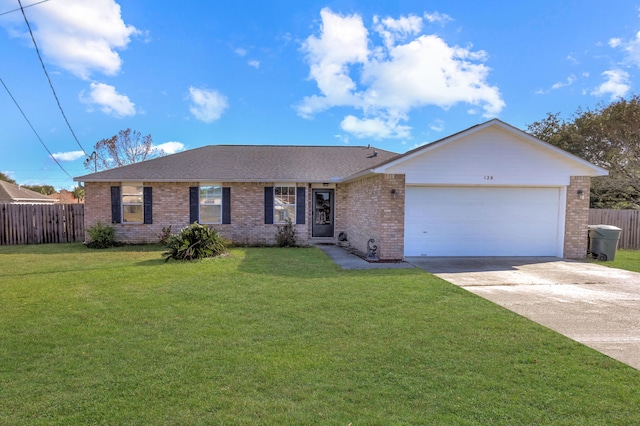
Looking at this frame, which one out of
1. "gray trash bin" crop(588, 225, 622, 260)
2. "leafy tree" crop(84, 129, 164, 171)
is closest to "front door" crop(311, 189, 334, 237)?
"gray trash bin" crop(588, 225, 622, 260)

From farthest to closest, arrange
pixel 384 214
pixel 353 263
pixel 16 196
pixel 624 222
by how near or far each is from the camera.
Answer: pixel 16 196 < pixel 624 222 < pixel 384 214 < pixel 353 263

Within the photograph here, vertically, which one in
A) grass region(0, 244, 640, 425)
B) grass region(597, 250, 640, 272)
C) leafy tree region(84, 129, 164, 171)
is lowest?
grass region(597, 250, 640, 272)

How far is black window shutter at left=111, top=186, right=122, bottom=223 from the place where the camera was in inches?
532

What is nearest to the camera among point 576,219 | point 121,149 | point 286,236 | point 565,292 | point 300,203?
point 565,292

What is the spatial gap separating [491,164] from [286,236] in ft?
24.6

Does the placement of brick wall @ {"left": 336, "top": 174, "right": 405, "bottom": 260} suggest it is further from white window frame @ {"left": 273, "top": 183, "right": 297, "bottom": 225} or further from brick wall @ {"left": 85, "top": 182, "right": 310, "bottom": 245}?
brick wall @ {"left": 85, "top": 182, "right": 310, "bottom": 245}

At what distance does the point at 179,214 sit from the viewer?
1364 centimetres

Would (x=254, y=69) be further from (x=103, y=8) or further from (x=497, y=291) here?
(x=497, y=291)

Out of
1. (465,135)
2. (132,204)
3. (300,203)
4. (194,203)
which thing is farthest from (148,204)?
(465,135)

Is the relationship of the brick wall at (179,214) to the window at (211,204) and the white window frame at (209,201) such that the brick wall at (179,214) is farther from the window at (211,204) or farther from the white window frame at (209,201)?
the window at (211,204)

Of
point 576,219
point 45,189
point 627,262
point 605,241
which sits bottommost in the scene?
point 627,262

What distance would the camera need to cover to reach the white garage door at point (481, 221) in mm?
10484

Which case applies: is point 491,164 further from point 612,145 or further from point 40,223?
point 40,223

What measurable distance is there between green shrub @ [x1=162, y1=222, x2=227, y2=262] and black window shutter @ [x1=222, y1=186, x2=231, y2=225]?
335cm
